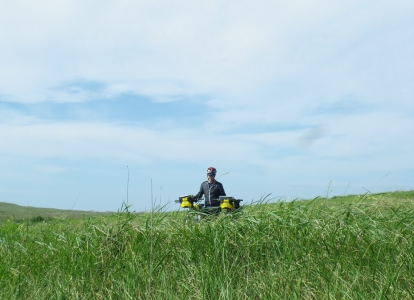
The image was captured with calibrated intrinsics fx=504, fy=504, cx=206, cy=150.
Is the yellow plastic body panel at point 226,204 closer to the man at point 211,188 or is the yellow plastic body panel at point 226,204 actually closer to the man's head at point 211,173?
the man at point 211,188

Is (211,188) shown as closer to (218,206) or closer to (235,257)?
(218,206)

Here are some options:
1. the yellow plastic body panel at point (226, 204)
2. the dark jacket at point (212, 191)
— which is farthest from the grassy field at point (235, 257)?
the dark jacket at point (212, 191)

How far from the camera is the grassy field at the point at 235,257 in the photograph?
4.98 meters

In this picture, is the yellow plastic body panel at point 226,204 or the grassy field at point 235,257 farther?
the yellow plastic body panel at point 226,204

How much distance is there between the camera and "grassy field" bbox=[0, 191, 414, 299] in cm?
498

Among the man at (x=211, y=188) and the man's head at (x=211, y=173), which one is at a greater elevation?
the man's head at (x=211, y=173)

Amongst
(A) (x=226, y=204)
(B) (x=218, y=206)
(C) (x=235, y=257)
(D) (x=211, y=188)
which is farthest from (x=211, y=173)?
(C) (x=235, y=257)

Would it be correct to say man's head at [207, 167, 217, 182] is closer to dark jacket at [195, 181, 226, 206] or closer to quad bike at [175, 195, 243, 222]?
dark jacket at [195, 181, 226, 206]

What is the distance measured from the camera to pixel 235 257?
5.69m

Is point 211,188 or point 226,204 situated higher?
point 211,188

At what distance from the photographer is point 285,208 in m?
6.31

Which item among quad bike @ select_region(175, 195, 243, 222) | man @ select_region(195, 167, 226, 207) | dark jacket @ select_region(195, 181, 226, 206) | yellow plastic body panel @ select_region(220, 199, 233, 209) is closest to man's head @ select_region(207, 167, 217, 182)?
man @ select_region(195, 167, 226, 207)

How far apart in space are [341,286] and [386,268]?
54cm

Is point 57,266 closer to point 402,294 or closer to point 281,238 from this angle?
point 281,238
